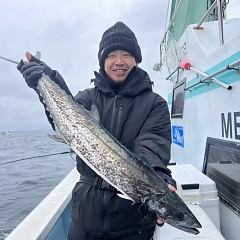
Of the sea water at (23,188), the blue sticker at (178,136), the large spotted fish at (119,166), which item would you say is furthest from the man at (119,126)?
the blue sticker at (178,136)

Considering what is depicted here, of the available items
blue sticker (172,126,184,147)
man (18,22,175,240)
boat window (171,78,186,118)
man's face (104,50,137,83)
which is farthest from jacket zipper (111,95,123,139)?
blue sticker (172,126,184,147)

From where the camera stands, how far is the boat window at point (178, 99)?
208 inches

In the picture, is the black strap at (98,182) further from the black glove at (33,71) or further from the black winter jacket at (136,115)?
the black glove at (33,71)

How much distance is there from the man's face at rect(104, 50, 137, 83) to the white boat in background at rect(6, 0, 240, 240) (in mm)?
1044

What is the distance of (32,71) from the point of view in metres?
2.39

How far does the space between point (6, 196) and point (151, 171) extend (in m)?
9.34

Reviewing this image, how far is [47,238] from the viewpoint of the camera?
3.06 metres

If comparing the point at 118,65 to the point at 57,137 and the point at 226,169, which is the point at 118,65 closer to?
the point at 57,137

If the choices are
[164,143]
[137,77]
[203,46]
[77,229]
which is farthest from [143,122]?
[203,46]

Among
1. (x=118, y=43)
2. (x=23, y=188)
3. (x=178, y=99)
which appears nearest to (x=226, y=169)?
(x=118, y=43)

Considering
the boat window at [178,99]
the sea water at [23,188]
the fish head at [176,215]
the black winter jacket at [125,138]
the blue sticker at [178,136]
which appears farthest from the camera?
the sea water at [23,188]

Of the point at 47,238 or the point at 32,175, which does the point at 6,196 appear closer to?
the point at 32,175

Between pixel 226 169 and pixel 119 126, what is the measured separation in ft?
5.19

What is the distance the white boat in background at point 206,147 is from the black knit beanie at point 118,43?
0.97 meters
